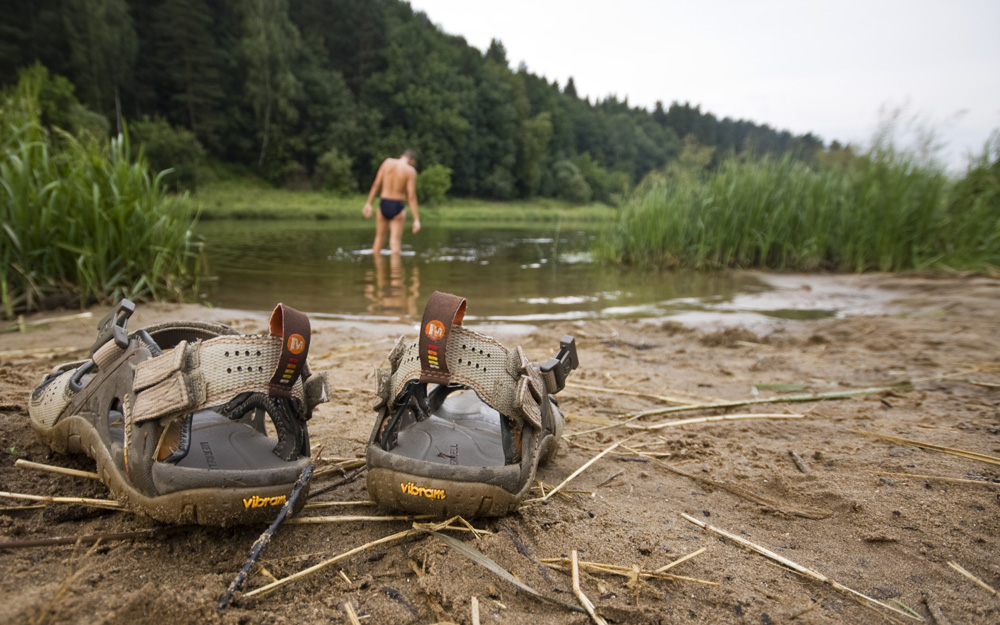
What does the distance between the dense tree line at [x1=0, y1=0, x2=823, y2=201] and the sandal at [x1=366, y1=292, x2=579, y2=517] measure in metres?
40.4

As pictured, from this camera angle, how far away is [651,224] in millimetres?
8742

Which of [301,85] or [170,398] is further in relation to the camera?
[301,85]

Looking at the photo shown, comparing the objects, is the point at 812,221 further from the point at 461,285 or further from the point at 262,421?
the point at 262,421

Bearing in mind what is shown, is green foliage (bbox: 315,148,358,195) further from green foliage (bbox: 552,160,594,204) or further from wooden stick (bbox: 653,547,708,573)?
wooden stick (bbox: 653,547,708,573)

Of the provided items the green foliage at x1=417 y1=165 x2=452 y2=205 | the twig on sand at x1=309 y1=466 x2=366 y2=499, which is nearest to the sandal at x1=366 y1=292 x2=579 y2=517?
the twig on sand at x1=309 y1=466 x2=366 y2=499

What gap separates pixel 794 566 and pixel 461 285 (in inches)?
231

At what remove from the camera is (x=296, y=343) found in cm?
137

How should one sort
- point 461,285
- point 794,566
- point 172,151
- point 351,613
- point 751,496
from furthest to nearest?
point 172,151 < point 461,285 < point 751,496 < point 794,566 < point 351,613

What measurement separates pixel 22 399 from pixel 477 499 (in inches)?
69.8

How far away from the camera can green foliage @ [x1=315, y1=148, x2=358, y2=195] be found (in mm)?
45781

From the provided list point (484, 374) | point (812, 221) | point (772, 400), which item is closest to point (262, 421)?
point (484, 374)

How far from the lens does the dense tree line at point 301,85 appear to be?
1571 inches

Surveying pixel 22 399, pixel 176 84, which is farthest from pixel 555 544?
pixel 176 84

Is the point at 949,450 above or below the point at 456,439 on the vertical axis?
below
